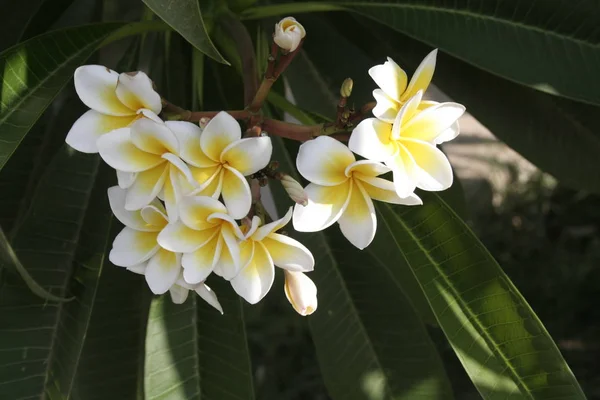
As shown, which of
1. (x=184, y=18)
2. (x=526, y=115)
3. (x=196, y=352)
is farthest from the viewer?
(x=526, y=115)

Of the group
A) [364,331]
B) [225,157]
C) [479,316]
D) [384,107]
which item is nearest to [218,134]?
[225,157]

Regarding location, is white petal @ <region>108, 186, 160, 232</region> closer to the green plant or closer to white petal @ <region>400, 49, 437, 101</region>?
the green plant

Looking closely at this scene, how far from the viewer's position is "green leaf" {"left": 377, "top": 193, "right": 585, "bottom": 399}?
1.89ft

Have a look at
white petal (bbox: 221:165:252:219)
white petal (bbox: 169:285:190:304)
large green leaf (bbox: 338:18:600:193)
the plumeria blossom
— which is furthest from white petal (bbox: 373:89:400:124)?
large green leaf (bbox: 338:18:600:193)

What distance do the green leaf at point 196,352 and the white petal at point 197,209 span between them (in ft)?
0.79

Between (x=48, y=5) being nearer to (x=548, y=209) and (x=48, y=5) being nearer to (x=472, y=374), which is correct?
(x=472, y=374)

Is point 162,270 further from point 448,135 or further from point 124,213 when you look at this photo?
point 448,135

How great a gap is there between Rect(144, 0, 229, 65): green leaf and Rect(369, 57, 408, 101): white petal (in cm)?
12

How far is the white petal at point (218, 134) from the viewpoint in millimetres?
447

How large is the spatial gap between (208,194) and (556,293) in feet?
4.61

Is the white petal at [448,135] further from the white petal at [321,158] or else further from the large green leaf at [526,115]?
the large green leaf at [526,115]

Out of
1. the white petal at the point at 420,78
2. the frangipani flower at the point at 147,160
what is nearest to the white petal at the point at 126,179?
the frangipani flower at the point at 147,160

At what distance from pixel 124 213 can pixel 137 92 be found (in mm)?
102

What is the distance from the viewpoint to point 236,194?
17.9 inches
